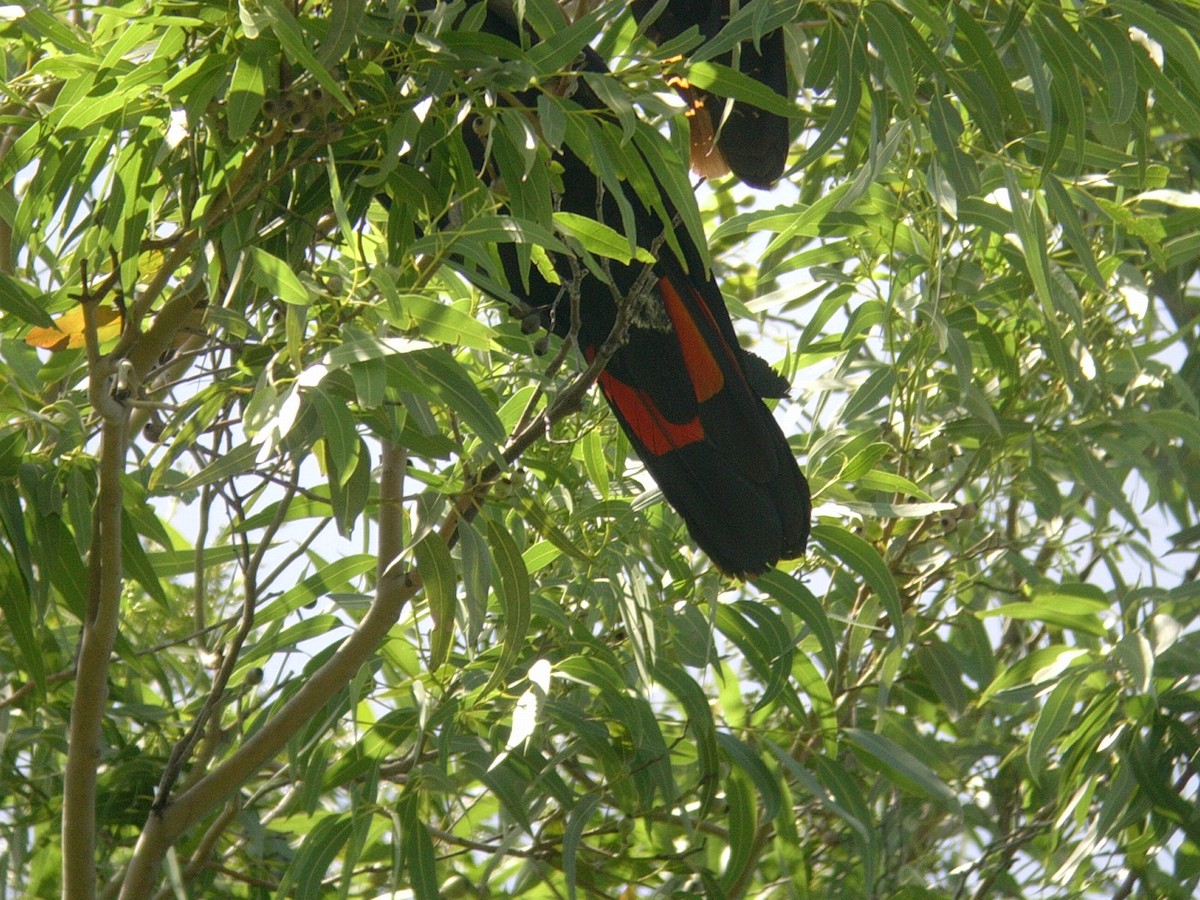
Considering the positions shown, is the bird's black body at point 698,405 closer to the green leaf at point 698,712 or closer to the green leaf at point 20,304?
the green leaf at point 698,712

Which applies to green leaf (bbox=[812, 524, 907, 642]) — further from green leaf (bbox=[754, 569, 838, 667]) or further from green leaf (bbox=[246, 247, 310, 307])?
green leaf (bbox=[246, 247, 310, 307])

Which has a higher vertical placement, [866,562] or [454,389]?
[454,389]

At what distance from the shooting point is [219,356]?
1.67 m

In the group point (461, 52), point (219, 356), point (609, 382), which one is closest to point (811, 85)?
point (461, 52)

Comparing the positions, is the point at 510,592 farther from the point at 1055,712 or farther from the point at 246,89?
the point at 1055,712

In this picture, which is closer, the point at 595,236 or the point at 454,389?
the point at 454,389

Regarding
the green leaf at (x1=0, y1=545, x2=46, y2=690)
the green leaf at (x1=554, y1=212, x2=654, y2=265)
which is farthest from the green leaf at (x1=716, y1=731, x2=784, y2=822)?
the green leaf at (x1=0, y1=545, x2=46, y2=690)

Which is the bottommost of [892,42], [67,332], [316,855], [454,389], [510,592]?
[316,855]

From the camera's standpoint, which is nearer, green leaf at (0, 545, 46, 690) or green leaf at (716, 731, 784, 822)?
green leaf at (0, 545, 46, 690)

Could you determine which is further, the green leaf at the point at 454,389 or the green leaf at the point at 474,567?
the green leaf at the point at 474,567

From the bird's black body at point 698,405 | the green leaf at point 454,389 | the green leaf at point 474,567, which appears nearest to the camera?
the green leaf at point 454,389

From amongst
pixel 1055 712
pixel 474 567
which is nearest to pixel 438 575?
pixel 474 567

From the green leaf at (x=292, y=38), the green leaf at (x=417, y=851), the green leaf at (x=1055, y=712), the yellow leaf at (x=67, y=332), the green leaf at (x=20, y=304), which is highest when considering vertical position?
the yellow leaf at (x=67, y=332)

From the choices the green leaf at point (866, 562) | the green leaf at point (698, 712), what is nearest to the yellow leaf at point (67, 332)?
the green leaf at point (698, 712)
